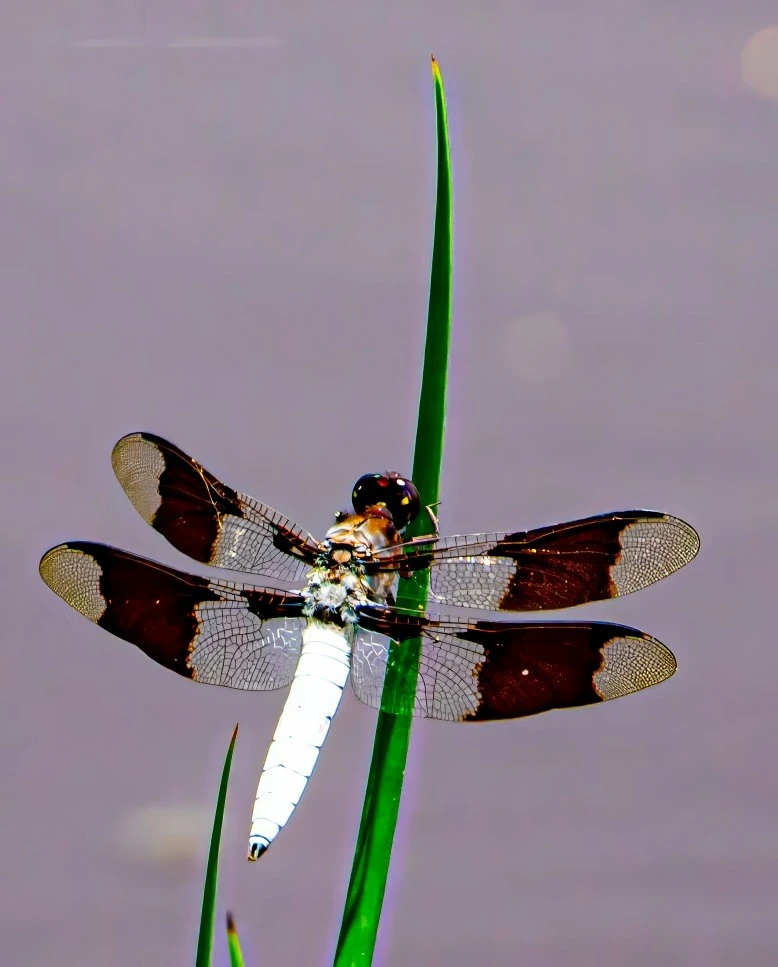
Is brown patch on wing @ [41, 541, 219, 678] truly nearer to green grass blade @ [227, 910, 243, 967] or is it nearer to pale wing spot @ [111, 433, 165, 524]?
pale wing spot @ [111, 433, 165, 524]

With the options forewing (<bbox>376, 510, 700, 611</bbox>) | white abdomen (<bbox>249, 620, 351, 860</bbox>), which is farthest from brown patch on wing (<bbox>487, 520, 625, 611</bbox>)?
white abdomen (<bbox>249, 620, 351, 860</bbox>)

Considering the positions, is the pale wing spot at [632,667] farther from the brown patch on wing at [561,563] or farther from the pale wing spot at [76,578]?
the pale wing spot at [76,578]

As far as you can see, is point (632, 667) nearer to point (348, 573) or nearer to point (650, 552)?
point (650, 552)

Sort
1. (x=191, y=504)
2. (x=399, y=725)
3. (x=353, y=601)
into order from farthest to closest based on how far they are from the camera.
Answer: (x=191, y=504)
(x=353, y=601)
(x=399, y=725)

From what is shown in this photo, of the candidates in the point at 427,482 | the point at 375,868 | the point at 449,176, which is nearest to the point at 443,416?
the point at 427,482

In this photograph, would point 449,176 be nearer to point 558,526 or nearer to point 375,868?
point 558,526

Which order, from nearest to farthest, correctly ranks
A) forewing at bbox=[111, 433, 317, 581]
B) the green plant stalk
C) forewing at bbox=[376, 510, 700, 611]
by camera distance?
the green plant stalk, forewing at bbox=[376, 510, 700, 611], forewing at bbox=[111, 433, 317, 581]

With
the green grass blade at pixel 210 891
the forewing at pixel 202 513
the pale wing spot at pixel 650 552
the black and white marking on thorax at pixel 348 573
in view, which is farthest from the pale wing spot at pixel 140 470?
the pale wing spot at pixel 650 552

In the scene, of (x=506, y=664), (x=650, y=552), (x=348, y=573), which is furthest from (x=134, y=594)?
(x=650, y=552)
